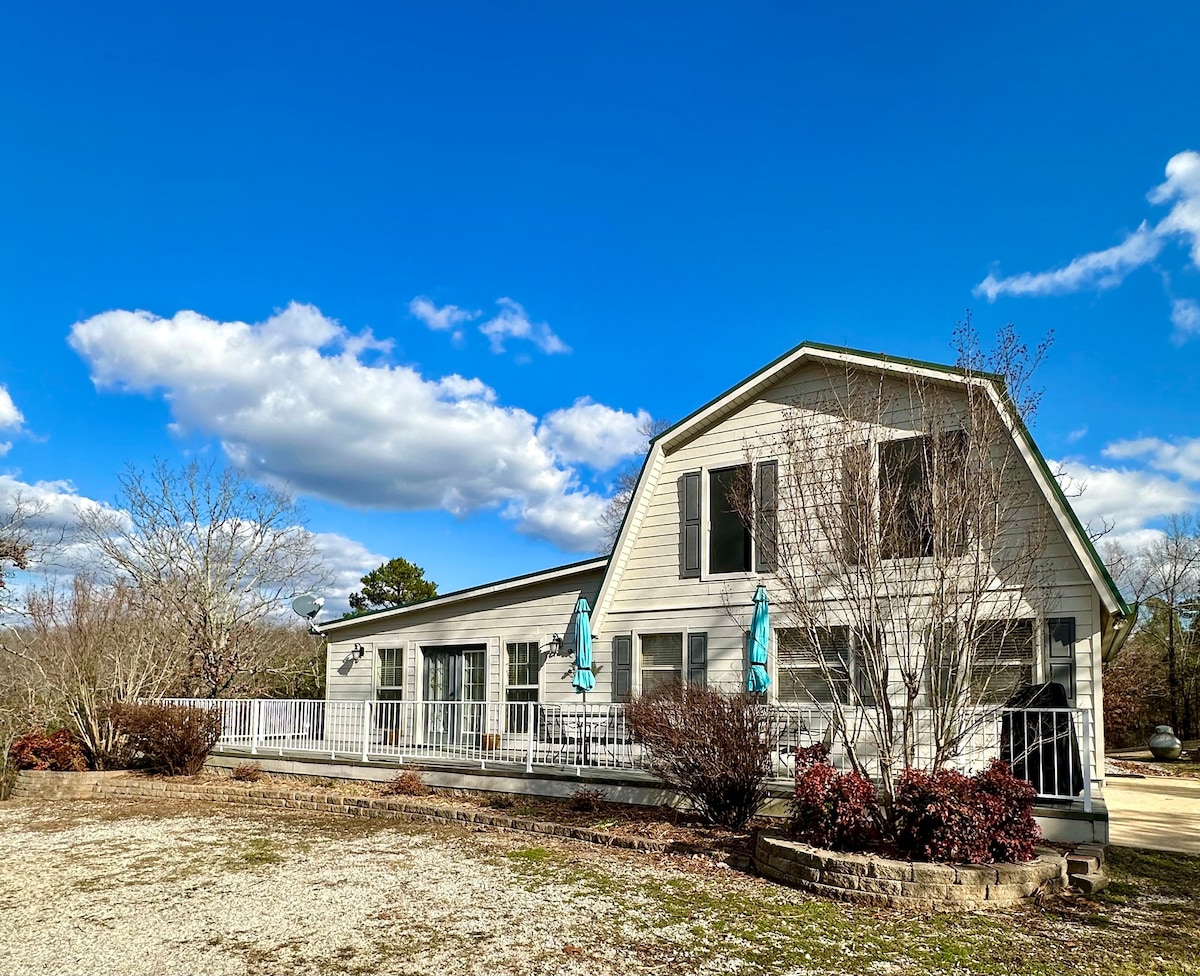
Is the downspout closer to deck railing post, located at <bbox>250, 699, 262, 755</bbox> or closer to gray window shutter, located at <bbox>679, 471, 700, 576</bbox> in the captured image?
gray window shutter, located at <bbox>679, 471, 700, 576</bbox>

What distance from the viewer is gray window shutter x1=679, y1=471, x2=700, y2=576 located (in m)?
12.8

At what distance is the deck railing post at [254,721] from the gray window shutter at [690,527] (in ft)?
27.3

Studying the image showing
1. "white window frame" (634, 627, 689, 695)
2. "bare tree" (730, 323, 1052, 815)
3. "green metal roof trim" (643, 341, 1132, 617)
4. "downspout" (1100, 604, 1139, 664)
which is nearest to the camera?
"bare tree" (730, 323, 1052, 815)

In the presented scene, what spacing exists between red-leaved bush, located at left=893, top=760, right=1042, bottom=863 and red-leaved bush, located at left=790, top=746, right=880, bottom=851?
0.25 m

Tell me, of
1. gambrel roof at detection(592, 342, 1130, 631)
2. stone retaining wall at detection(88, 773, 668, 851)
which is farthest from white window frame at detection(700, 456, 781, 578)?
stone retaining wall at detection(88, 773, 668, 851)

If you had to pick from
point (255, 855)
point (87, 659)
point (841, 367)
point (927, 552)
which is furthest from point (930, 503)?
point (87, 659)

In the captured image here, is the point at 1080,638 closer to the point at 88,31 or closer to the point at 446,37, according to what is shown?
the point at 446,37

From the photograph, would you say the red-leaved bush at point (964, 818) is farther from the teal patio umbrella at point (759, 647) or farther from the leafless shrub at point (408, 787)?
the leafless shrub at point (408, 787)

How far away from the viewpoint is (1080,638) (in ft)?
32.1

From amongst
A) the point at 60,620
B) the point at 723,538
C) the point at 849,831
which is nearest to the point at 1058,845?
the point at 849,831

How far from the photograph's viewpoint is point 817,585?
905cm

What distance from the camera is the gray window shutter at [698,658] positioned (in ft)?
41.1

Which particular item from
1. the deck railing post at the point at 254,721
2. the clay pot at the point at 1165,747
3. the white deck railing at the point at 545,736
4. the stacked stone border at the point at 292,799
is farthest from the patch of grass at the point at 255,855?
the clay pot at the point at 1165,747

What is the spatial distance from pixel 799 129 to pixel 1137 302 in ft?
19.2
